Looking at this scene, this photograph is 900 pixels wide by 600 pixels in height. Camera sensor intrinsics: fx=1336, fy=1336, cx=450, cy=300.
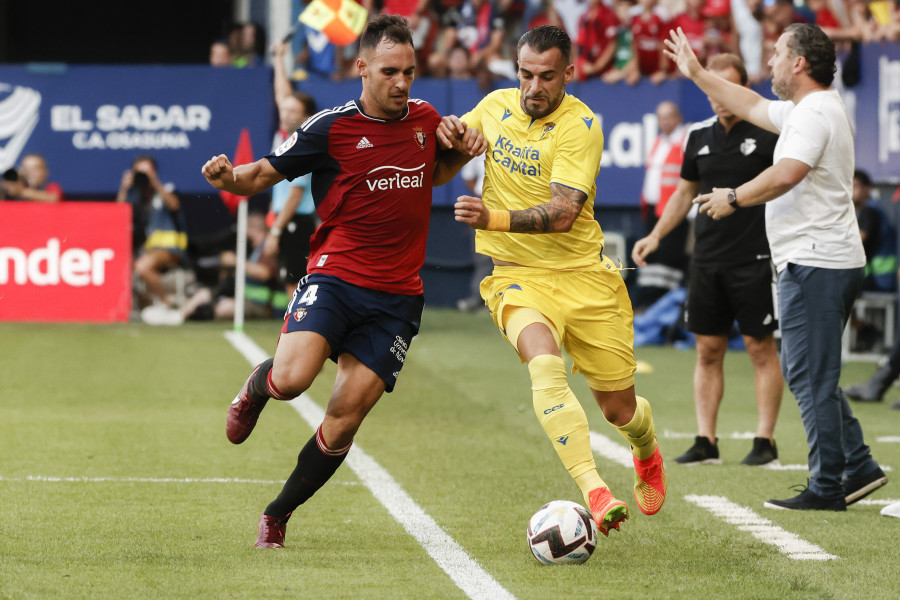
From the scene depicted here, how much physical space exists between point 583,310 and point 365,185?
113 cm

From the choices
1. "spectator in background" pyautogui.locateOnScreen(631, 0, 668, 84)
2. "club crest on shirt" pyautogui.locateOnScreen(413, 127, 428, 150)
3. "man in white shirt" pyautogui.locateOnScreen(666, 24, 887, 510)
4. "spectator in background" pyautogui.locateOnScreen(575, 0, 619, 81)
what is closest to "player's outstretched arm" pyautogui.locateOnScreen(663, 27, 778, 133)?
"man in white shirt" pyautogui.locateOnScreen(666, 24, 887, 510)

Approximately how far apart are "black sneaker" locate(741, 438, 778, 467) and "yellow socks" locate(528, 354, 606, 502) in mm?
2633

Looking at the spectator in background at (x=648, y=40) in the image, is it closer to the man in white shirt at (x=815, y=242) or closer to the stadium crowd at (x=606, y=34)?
the stadium crowd at (x=606, y=34)

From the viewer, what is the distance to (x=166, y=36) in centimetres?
2414

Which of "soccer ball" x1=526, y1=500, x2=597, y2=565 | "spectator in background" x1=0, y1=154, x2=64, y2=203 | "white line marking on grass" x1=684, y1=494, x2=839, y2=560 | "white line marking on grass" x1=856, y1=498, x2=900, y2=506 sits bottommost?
"white line marking on grass" x1=856, y1=498, x2=900, y2=506

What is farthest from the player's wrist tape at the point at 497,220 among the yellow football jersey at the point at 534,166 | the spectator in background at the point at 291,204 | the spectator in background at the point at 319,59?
the spectator in background at the point at 319,59

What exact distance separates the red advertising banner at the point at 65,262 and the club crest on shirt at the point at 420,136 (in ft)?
28.3

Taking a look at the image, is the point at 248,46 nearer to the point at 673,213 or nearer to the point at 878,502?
the point at 673,213

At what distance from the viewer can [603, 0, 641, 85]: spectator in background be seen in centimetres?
1673

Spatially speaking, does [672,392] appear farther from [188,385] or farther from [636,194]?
[636,194]

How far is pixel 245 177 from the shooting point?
17.9 ft

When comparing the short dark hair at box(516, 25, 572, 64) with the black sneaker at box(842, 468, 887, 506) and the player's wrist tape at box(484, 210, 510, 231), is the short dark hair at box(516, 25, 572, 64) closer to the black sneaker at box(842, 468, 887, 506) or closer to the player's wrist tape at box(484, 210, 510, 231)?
the player's wrist tape at box(484, 210, 510, 231)

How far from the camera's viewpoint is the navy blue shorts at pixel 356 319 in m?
5.48

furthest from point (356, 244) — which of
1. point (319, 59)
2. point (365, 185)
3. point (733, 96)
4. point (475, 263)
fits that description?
point (475, 263)
